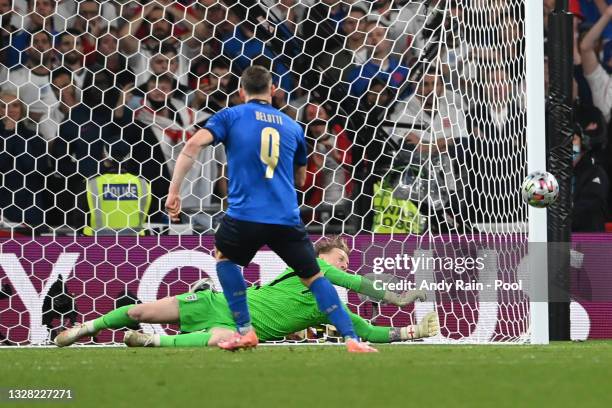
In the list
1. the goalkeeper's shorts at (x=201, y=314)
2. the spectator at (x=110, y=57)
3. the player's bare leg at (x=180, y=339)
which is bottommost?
the player's bare leg at (x=180, y=339)

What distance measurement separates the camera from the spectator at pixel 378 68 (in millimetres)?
10188

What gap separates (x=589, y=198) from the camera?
34.2 ft

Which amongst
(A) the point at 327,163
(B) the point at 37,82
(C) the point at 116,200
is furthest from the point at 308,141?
(B) the point at 37,82

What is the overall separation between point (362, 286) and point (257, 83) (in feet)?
5.59

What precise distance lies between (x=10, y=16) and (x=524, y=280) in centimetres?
472

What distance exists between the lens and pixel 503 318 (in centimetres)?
919

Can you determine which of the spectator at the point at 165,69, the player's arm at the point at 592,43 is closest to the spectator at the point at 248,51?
the spectator at the point at 165,69

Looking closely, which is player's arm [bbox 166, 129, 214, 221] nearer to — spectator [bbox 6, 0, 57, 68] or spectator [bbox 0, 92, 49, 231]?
spectator [bbox 0, 92, 49, 231]

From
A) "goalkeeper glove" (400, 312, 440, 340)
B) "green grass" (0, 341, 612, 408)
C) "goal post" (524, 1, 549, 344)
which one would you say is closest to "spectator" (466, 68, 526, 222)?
"goal post" (524, 1, 549, 344)

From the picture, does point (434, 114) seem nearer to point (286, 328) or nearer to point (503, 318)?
point (503, 318)

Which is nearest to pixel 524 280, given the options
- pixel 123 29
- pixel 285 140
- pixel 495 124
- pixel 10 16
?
Result: pixel 495 124

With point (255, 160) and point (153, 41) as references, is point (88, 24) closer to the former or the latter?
point (153, 41)

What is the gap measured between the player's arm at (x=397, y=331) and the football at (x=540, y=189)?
3.35ft

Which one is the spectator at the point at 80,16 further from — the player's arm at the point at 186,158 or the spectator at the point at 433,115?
the player's arm at the point at 186,158
